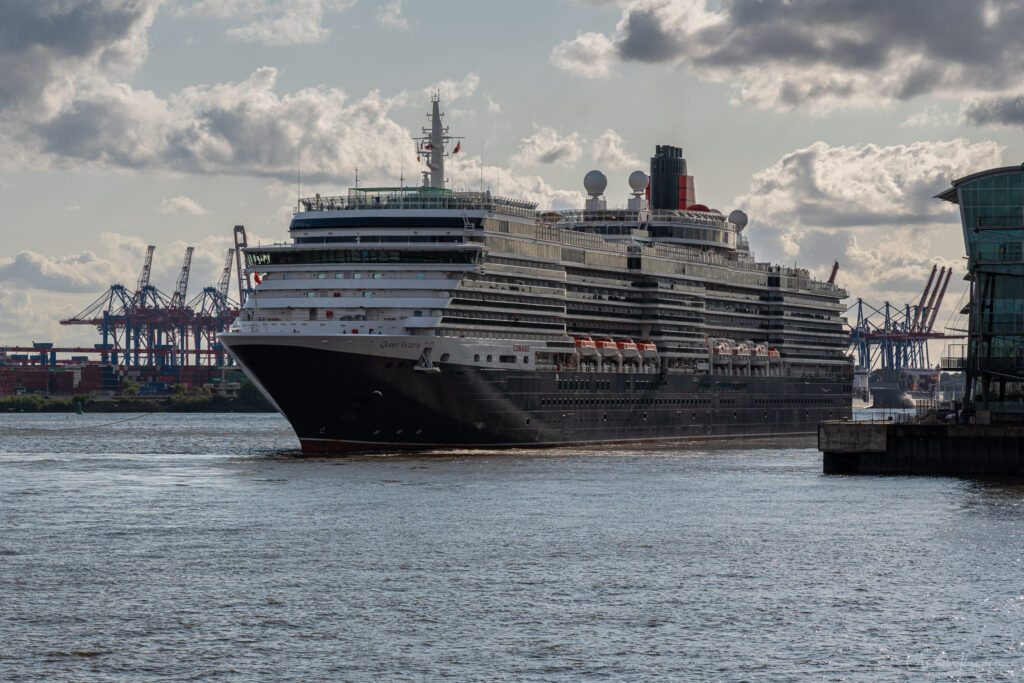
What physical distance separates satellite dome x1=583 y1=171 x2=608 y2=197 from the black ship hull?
20.4m

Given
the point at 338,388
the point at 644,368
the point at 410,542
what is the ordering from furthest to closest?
the point at 644,368 → the point at 338,388 → the point at 410,542

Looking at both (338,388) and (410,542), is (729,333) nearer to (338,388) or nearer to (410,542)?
(338,388)

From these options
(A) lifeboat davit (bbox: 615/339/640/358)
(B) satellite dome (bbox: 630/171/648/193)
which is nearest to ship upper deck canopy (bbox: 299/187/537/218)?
(A) lifeboat davit (bbox: 615/339/640/358)

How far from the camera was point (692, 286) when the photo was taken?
4313 inches

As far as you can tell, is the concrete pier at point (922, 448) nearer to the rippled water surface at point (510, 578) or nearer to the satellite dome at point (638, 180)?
the rippled water surface at point (510, 578)

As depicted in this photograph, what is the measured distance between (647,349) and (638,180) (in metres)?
25.5

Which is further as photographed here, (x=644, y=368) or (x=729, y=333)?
(x=729, y=333)

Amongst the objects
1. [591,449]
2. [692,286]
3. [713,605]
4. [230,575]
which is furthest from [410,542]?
[692,286]

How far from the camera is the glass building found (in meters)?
70.3

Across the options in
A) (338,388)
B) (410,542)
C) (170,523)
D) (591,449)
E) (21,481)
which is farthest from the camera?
(591,449)

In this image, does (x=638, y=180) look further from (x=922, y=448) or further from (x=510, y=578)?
(x=510, y=578)

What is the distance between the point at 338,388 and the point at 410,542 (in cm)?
3158

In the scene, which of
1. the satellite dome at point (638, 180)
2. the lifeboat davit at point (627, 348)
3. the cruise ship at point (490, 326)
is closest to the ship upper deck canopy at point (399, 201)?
the cruise ship at point (490, 326)

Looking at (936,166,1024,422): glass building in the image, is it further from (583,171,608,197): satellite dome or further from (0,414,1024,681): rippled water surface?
(583,171,608,197): satellite dome
